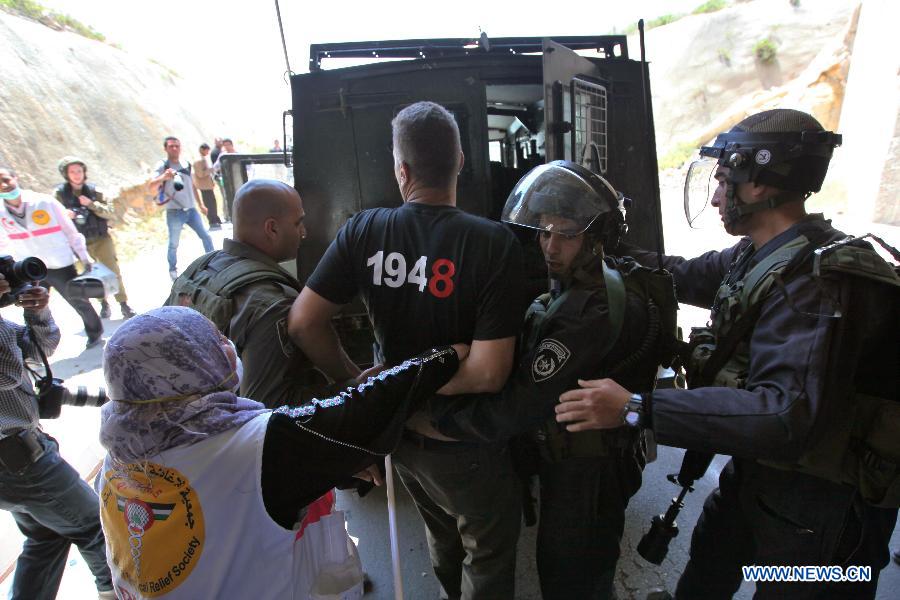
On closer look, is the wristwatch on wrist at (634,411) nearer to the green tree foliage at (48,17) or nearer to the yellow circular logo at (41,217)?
the yellow circular logo at (41,217)

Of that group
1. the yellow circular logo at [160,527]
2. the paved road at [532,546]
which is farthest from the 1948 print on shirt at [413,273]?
the paved road at [532,546]

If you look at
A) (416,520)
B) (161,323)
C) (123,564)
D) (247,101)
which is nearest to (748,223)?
(161,323)

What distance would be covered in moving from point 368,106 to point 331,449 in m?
2.42

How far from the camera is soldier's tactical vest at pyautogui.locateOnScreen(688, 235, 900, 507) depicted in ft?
4.00

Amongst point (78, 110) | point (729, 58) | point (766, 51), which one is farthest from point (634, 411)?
point (729, 58)

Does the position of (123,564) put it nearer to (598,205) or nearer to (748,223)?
(598,205)

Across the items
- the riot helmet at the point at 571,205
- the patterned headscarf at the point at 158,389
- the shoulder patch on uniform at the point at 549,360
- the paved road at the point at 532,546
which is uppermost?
the riot helmet at the point at 571,205

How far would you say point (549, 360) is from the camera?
4.63 feet

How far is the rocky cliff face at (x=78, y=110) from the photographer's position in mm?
11984

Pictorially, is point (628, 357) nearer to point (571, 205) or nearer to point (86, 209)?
point (571, 205)

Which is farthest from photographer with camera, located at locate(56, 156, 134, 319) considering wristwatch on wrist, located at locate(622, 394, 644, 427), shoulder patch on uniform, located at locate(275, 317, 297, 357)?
wristwatch on wrist, located at locate(622, 394, 644, 427)

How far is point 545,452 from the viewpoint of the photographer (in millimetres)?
1622

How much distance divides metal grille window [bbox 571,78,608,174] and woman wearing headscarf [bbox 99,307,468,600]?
7.35 feet

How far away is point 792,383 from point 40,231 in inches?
230
